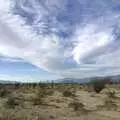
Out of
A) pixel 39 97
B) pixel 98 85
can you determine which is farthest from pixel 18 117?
pixel 98 85

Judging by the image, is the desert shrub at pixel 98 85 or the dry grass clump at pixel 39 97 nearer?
the dry grass clump at pixel 39 97

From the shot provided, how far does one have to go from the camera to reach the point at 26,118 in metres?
20.5

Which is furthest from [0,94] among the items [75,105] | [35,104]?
[75,105]

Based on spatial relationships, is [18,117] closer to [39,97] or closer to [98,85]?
[39,97]

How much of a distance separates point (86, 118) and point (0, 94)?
17732 mm

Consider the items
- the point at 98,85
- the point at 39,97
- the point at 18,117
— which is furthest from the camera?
the point at 98,85

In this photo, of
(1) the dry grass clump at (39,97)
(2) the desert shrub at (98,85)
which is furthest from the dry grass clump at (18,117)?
(2) the desert shrub at (98,85)

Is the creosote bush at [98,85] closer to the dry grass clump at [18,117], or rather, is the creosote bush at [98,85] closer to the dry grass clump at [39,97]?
the dry grass clump at [39,97]

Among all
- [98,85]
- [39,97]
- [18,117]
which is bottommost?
[18,117]

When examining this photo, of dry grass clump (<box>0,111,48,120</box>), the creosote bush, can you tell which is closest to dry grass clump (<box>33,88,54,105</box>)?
dry grass clump (<box>0,111,48,120</box>)

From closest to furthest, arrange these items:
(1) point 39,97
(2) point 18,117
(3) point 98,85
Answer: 1. (2) point 18,117
2. (1) point 39,97
3. (3) point 98,85

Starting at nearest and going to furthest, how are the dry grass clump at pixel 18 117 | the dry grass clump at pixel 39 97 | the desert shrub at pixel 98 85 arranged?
the dry grass clump at pixel 18 117 → the dry grass clump at pixel 39 97 → the desert shrub at pixel 98 85

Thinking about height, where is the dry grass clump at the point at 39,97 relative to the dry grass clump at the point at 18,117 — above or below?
above

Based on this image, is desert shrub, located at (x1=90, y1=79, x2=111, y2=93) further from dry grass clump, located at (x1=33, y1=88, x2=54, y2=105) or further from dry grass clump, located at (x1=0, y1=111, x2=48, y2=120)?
dry grass clump, located at (x1=0, y1=111, x2=48, y2=120)
